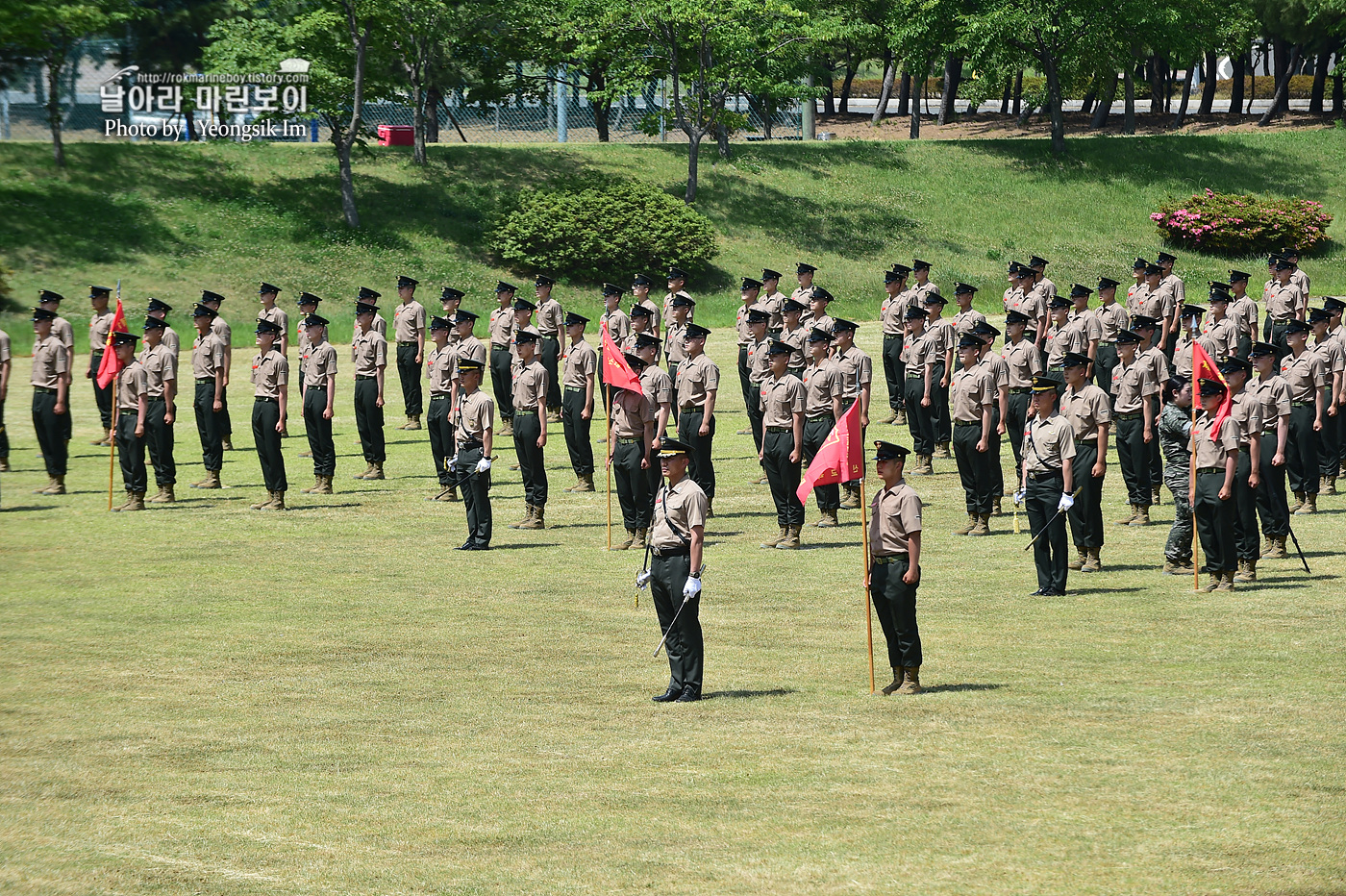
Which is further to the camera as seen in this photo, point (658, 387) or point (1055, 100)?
point (1055, 100)

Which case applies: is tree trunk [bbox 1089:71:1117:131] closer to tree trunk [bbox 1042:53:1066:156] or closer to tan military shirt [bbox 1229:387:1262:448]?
tree trunk [bbox 1042:53:1066:156]

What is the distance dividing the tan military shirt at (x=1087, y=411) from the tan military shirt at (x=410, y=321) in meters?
12.3

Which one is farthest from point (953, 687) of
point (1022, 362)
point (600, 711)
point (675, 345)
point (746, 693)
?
point (675, 345)

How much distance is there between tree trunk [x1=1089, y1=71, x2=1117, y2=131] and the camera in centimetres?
6359

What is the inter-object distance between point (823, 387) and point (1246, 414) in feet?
16.5

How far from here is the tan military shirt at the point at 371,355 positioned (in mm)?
21844

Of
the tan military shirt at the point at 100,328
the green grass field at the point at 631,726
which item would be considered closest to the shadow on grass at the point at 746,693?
the green grass field at the point at 631,726

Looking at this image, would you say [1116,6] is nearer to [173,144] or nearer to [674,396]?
[173,144]

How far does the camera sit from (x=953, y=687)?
11617 millimetres

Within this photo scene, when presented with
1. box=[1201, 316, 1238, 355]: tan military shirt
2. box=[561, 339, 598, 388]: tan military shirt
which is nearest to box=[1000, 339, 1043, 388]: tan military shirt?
box=[1201, 316, 1238, 355]: tan military shirt

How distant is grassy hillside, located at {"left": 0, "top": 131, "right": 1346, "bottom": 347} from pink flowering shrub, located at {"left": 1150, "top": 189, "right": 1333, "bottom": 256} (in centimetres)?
94

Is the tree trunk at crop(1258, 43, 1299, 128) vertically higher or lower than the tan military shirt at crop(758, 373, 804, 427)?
higher

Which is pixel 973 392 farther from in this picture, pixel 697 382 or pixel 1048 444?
pixel 697 382

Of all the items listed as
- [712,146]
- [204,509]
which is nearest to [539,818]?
[204,509]
